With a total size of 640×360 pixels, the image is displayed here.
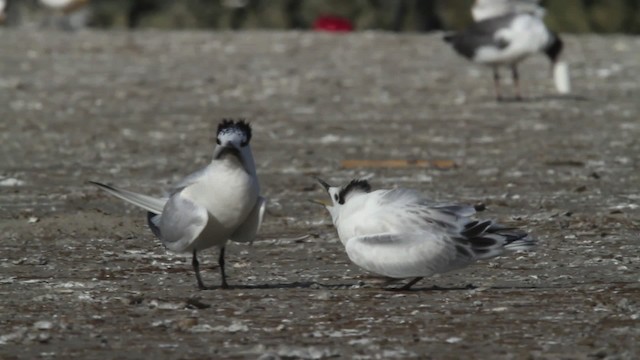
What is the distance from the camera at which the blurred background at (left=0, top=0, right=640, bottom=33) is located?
26641mm

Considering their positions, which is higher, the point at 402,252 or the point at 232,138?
the point at 232,138

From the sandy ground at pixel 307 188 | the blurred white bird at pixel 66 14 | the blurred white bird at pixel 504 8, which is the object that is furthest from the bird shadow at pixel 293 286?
the blurred white bird at pixel 66 14

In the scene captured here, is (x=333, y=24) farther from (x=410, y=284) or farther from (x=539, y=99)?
(x=410, y=284)

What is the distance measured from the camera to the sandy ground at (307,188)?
6.27m

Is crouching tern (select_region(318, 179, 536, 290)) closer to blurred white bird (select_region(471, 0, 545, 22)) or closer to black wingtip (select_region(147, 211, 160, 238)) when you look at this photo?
black wingtip (select_region(147, 211, 160, 238))

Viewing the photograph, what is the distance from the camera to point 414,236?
23.0ft

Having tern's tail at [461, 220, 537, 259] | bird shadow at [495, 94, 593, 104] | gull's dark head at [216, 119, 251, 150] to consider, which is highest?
gull's dark head at [216, 119, 251, 150]

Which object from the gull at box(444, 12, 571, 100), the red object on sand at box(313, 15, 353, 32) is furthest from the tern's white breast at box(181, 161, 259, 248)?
the red object on sand at box(313, 15, 353, 32)

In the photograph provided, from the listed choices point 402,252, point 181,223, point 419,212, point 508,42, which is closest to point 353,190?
point 419,212

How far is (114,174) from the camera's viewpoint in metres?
11.6

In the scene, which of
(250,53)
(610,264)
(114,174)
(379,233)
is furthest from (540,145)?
(250,53)

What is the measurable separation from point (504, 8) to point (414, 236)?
11531 mm

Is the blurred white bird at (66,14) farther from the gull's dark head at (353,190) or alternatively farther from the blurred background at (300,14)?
the gull's dark head at (353,190)

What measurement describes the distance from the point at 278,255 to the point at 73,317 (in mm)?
1960
